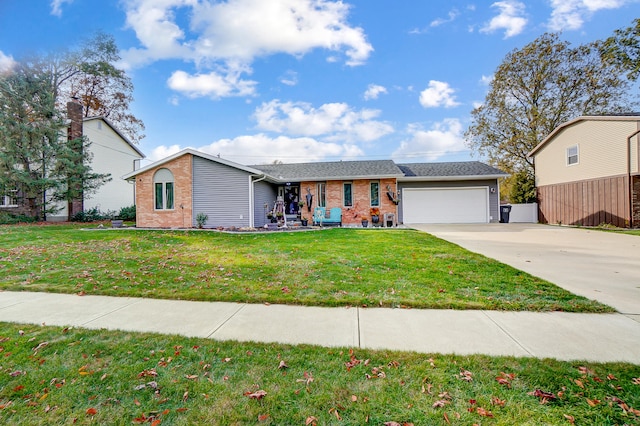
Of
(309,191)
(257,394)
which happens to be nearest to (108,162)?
(309,191)

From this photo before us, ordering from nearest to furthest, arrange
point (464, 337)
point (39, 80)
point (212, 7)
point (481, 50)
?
point (464, 337), point (212, 7), point (481, 50), point (39, 80)

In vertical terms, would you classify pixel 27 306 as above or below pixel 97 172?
below

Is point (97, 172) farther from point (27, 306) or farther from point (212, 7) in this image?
point (27, 306)

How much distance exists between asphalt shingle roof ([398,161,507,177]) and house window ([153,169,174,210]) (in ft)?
44.2

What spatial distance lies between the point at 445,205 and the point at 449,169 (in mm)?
2431

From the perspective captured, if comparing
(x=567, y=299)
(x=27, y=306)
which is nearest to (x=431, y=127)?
(x=567, y=299)

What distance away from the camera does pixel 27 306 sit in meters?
4.16

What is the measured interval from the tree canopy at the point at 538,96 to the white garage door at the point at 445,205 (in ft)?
26.3

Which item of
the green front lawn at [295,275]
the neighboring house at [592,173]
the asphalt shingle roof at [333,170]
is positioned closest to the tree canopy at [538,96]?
the neighboring house at [592,173]

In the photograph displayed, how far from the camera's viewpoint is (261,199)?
15.9 m

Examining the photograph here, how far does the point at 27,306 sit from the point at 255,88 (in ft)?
47.7

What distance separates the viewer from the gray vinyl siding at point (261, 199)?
49.1 ft

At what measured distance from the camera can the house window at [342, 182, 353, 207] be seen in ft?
56.9

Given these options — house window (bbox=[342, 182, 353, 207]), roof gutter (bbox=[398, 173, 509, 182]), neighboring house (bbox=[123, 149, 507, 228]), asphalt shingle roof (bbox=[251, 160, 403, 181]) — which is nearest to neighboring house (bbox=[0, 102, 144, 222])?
neighboring house (bbox=[123, 149, 507, 228])
